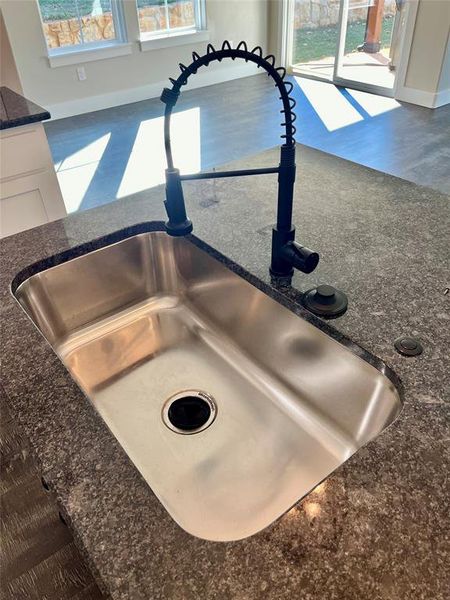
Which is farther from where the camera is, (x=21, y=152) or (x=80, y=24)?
(x=80, y=24)

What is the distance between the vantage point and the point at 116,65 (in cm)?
540

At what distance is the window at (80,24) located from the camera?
4.85m

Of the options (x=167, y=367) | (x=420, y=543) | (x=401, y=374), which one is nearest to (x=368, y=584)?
(x=420, y=543)

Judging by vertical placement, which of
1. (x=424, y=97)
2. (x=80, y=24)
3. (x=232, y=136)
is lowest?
(x=232, y=136)

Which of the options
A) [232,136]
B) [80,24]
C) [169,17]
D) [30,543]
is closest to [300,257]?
[30,543]

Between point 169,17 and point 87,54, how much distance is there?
3.91 ft

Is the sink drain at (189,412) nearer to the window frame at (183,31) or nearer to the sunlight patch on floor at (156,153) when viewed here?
the sunlight patch on floor at (156,153)

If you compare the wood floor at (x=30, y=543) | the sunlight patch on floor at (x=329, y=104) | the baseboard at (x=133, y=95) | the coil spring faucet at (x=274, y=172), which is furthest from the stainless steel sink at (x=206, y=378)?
the baseboard at (x=133, y=95)

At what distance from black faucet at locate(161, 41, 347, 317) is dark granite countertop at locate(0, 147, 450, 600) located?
1.7 inches

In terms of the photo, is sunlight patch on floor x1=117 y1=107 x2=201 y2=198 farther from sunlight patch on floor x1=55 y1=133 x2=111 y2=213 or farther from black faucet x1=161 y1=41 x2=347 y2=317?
black faucet x1=161 y1=41 x2=347 y2=317

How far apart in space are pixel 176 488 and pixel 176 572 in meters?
0.35

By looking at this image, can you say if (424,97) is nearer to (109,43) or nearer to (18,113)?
(109,43)

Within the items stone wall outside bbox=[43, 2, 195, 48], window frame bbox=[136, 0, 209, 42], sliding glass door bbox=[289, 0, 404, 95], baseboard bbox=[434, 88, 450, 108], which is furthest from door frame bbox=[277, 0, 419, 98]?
stone wall outside bbox=[43, 2, 195, 48]

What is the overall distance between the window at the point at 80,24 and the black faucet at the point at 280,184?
481 centimetres
